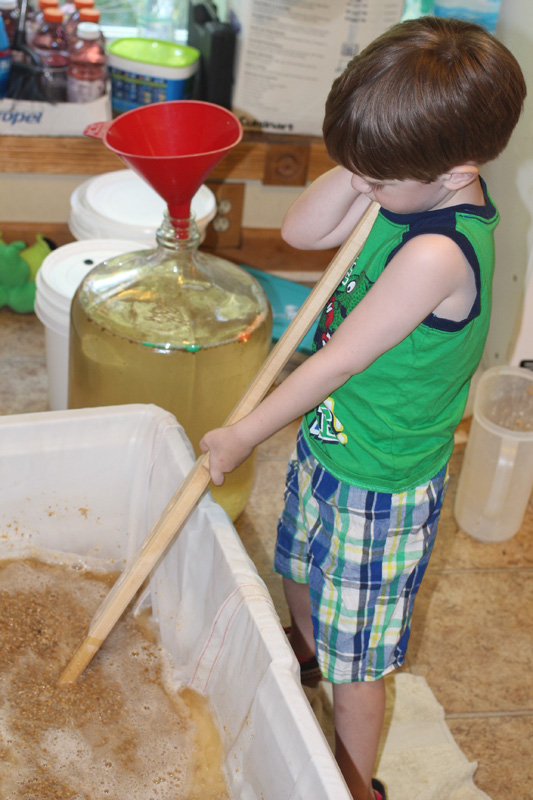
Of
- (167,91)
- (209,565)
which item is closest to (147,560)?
(209,565)

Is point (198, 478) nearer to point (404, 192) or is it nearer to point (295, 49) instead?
point (404, 192)

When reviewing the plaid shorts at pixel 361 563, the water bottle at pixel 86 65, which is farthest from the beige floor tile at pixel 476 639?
the water bottle at pixel 86 65

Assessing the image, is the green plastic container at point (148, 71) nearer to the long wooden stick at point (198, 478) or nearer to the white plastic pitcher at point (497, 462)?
the white plastic pitcher at point (497, 462)

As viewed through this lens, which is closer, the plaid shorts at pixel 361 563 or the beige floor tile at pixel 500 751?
the plaid shorts at pixel 361 563

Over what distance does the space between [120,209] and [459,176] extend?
1.02 meters

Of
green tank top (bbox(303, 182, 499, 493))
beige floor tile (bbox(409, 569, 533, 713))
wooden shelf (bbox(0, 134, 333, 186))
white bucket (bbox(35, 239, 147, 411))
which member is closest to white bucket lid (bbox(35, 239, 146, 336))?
white bucket (bbox(35, 239, 147, 411))

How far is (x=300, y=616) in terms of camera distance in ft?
3.69

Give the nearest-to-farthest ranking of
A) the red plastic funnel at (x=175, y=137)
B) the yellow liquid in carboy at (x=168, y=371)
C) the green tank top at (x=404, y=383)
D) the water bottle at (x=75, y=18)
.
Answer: the green tank top at (x=404, y=383) → the red plastic funnel at (x=175, y=137) → the yellow liquid in carboy at (x=168, y=371) → the water bottle at (x=75, y=18)

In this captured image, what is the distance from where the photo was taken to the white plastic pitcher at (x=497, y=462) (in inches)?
54.9

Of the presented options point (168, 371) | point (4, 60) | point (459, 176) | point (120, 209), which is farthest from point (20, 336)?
point (459, 176)

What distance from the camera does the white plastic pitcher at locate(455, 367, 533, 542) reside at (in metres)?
1.39

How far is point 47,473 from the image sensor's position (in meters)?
1.01

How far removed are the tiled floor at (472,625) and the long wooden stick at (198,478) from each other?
1.39 ft

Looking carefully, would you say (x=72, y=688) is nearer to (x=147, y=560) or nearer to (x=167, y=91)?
(x=147, y=560)
